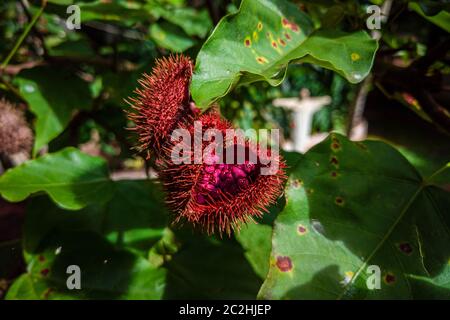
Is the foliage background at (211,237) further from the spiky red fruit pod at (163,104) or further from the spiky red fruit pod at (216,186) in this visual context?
the spiky red fruit pod at (163,104)

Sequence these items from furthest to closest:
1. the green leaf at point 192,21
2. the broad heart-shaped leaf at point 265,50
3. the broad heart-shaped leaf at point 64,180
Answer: the green leaf at point 192,21, the broad heart-shaped leaf at point 64,180, the broad heart-shaped leaf at point 265,50

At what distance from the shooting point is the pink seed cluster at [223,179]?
0.70 meters

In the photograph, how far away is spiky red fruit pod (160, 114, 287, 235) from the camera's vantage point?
0.69 m

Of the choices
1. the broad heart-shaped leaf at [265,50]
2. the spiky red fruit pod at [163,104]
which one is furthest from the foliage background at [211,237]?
the spiky red fruit pod at [163,104]

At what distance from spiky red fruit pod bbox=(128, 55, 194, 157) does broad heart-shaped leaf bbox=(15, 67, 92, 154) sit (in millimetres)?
398

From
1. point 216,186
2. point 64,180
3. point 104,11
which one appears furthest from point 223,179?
point 104,11

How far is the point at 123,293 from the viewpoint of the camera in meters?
0.96

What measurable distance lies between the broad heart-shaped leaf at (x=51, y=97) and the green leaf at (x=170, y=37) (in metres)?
0.22

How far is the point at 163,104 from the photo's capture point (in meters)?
0.71

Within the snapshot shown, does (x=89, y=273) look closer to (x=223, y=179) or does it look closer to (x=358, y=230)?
(x=223, y=179)

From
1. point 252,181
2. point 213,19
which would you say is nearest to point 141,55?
point 213,19

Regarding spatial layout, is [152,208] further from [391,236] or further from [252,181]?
[391,236]

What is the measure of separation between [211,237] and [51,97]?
49cm
